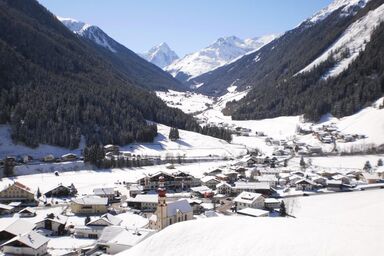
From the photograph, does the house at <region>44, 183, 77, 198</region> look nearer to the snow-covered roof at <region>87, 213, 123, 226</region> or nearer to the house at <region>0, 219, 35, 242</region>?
the snow-covered roof at <region>87, 213, 123, 226</region>

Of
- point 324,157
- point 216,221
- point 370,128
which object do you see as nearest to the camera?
point 216,221

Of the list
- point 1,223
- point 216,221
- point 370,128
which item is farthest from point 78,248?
point 370,128

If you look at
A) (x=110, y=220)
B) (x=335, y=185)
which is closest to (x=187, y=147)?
(x=335, y=185)

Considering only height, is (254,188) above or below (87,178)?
below

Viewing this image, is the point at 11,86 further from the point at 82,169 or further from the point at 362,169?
the point at 362,169

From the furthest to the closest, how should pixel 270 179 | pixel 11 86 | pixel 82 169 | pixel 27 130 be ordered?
pixel 11 86 → pixel 27 130 → pixel 82 169 → pixel 270 179

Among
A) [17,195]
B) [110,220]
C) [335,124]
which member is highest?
[335,124]

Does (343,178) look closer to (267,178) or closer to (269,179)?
(269,179)

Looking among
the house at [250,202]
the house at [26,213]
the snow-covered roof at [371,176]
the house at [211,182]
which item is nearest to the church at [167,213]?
the house at [250,202]
